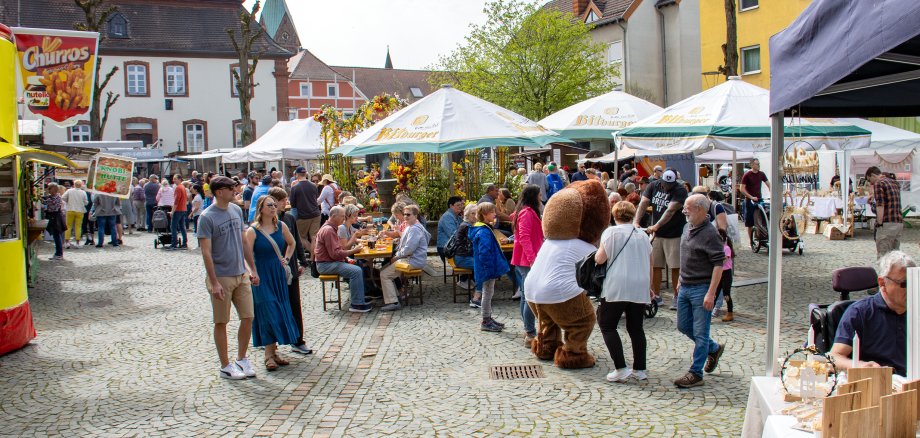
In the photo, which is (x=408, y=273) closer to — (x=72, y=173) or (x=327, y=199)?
(x=327, y=199)

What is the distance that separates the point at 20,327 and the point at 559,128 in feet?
33.4

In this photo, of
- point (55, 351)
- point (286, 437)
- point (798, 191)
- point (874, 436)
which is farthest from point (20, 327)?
point (874, 436)

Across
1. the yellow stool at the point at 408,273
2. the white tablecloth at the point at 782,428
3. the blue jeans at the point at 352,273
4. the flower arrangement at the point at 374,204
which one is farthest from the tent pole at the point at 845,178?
the white tablecloth at the point at 782,428

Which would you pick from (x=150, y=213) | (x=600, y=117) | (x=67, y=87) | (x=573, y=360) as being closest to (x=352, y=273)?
(x=573, y=360)

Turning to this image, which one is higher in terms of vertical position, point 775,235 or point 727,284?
point 775,235

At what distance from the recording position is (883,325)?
4.44m

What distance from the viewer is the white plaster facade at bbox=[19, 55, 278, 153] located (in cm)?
4631

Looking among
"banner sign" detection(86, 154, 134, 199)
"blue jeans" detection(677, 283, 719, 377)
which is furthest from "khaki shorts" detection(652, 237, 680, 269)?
"banner sign" detection(86, 154, 134, 199)

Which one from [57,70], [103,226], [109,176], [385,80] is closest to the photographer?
[109,176]

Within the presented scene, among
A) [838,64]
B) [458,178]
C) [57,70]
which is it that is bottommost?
[458,178]

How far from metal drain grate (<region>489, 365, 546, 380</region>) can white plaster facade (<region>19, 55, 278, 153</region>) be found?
43.6 meters

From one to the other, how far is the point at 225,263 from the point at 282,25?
7765 cm

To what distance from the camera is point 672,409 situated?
6043mm

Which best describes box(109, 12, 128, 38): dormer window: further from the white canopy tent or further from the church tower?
the white canopy tent
